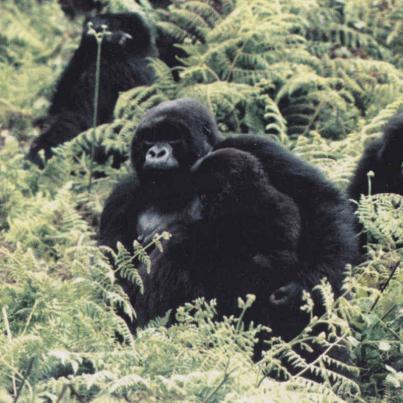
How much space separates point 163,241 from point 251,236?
0.57 m

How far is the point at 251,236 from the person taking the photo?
5363 mm

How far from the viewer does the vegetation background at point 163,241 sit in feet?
12.2

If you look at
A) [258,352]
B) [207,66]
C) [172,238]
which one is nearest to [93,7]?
[207,66]

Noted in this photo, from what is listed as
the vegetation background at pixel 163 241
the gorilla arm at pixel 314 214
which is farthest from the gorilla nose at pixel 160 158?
the vegetation background at pixel 163 241

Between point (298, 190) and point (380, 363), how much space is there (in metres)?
1.14

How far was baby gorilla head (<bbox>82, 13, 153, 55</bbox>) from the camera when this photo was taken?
888 cm

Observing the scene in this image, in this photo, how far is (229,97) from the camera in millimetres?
7887

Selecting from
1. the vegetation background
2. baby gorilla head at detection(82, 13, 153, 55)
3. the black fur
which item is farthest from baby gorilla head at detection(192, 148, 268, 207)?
the black fur

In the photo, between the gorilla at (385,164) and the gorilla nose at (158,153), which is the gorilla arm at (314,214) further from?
the gorilla at (385,164)

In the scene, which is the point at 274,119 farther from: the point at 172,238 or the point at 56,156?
the point at 172,238

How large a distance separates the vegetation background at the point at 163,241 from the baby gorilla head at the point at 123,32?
19 centimetres

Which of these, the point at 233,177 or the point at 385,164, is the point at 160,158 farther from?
the point at 385,164

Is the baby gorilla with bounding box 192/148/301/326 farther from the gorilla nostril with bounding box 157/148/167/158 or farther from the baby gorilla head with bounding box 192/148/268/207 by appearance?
the gorilla nostril with bounding box 157/148/167/158

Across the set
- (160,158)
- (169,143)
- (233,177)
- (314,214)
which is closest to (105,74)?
(169,143)
